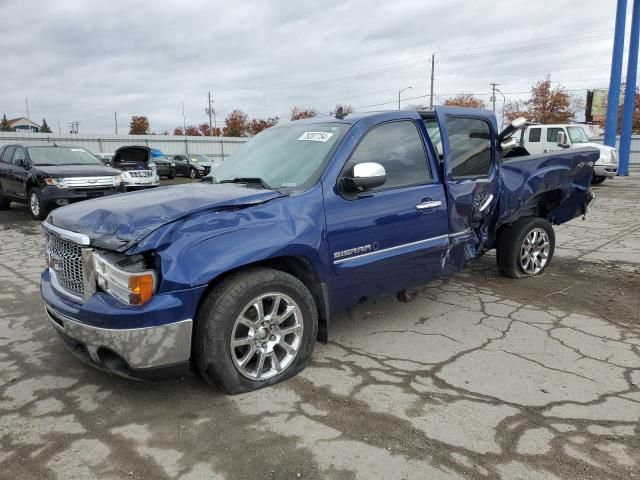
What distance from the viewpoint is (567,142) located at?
17125mm

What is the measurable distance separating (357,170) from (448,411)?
163 cm

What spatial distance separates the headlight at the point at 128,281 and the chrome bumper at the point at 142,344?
0.60 ft

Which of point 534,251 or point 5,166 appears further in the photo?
point 5,166

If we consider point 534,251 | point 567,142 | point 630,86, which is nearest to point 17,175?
point 534,251

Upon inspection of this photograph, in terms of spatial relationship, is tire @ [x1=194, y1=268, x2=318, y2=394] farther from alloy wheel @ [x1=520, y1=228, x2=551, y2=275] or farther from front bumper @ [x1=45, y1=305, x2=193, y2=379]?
alloy wheel @ [x1=520, y1=228, x2=551, y2=275]

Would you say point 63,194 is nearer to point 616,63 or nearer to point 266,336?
point 266,336

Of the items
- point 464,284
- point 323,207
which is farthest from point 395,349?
point 464,284

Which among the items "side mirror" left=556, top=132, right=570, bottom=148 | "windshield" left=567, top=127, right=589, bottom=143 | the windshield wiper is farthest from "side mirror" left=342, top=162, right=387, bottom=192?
"windshield" left=567, top=127, right=589, bottom=143

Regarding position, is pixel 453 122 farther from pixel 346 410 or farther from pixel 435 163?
pixel 346 410

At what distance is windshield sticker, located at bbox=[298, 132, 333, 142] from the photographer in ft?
12.4

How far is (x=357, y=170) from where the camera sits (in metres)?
3.35

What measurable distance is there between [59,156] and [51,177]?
142 centimetres

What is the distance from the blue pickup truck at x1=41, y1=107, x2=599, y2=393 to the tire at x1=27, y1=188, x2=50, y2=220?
7542mm

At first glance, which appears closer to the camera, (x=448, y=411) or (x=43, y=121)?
(x=448, y=411)
